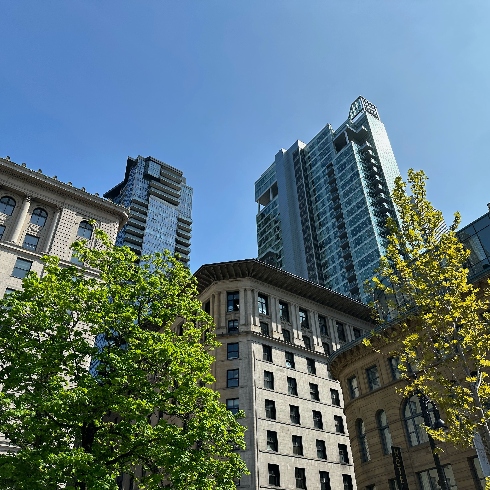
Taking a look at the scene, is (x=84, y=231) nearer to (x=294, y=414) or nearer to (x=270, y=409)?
(x=270, y=409)

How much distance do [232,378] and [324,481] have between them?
1184 centimetres

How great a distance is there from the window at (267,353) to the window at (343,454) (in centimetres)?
1060

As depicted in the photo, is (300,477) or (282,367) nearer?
(300,477)

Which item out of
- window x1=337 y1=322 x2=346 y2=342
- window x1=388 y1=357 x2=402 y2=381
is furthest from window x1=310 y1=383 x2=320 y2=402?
window x1=388 y1=357 x2=402 y2=381

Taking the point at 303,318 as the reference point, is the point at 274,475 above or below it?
below

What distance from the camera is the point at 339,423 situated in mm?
44000

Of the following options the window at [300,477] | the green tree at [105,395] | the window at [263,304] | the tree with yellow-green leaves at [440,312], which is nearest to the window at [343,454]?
the window at [300,477]

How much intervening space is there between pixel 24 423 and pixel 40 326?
3923 millimetres

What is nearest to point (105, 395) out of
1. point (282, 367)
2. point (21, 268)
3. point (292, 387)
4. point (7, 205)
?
point (21, 268)

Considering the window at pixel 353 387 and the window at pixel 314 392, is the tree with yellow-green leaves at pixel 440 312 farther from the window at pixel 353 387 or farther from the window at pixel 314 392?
the window at pixel 314 392

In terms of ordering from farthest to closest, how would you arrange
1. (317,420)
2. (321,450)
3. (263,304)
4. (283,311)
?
1. (283,311)
2. (263,304)
3. (317,420)
4. (321,450)

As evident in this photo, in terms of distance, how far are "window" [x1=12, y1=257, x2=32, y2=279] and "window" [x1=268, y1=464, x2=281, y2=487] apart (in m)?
26.5

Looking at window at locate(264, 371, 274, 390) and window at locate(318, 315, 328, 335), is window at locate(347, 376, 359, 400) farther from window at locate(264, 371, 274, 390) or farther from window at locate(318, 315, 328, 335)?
window at locate(318, 315, 328, 335)

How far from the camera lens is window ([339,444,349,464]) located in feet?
136
